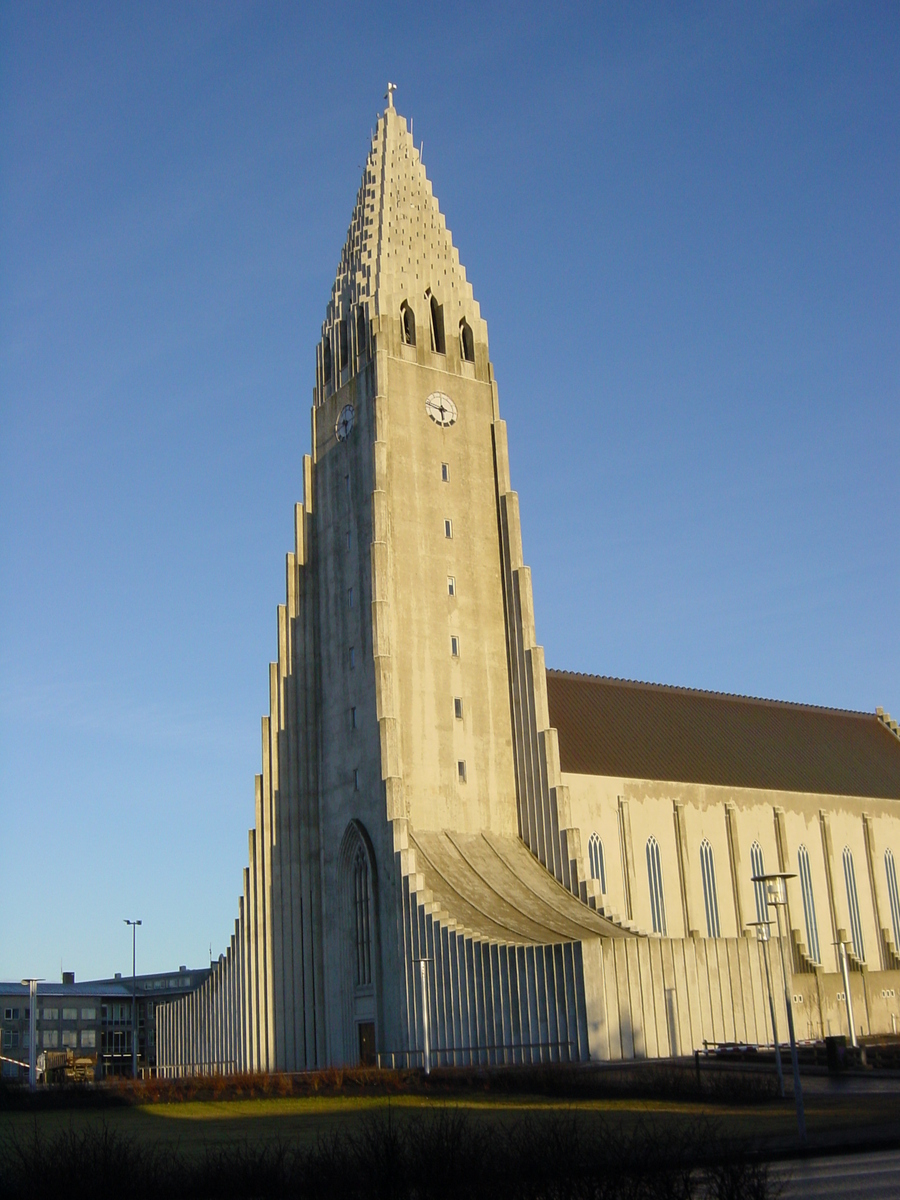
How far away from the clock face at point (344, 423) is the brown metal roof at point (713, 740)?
642 inches

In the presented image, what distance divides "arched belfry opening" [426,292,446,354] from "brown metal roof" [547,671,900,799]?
57.7 ft

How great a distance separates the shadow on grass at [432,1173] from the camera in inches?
575

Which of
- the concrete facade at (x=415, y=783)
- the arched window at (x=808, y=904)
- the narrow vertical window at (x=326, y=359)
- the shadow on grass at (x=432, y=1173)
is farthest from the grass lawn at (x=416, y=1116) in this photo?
the narrow vertical window at (x=326, y=359)

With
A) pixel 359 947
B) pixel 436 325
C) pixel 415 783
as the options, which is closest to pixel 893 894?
pixel 415 783

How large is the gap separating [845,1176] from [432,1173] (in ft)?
20.8

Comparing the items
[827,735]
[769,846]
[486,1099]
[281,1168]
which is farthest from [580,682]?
[281,1168]

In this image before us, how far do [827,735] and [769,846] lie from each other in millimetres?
13051

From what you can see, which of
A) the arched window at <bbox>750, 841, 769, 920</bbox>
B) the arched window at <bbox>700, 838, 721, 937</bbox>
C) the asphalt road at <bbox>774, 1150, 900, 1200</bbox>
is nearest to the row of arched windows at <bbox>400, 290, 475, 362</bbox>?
the arched window at <bbox>700, 838, 721, 937</bbox>

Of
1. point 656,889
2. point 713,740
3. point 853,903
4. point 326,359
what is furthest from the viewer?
point 853,903

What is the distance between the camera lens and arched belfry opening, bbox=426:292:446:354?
65812mm

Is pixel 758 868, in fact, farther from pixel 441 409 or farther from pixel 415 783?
pixel 441 409

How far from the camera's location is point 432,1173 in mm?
16000

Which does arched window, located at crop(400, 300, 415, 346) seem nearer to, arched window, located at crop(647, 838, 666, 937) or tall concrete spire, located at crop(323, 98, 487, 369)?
tall concrete spire, located at crop(323, 98, 487, 369)

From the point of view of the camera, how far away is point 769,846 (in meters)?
68.9
